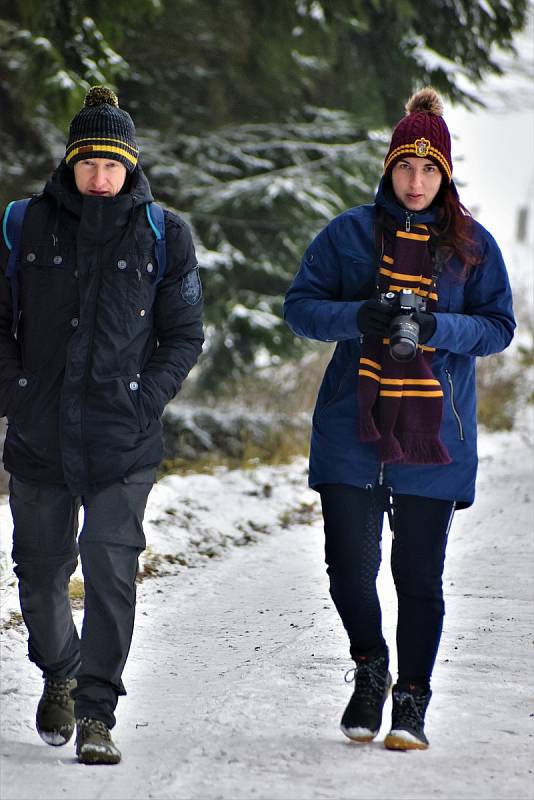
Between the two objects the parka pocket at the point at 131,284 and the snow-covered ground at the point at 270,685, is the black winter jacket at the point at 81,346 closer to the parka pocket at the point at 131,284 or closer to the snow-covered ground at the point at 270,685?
the parka pocket at the point at 131,284

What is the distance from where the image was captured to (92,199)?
325 centimetres

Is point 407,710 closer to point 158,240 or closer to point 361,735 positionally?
point 361,735

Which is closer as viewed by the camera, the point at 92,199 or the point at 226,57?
the point at 92,199

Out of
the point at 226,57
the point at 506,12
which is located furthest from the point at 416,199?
the point at 226,57

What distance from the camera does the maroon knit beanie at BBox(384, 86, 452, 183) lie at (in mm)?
3270

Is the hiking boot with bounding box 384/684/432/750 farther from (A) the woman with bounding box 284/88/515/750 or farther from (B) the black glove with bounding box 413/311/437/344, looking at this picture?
(B) the black glove with bounding box 413/311/437/344

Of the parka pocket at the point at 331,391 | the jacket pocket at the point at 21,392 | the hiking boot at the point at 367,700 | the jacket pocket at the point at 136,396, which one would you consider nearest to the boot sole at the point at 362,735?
the hiking boot at the point at 367,700

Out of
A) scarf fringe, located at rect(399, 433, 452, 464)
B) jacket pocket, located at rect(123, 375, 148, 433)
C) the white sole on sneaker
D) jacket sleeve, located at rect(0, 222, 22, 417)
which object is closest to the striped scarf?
scarf fringe, located at rect(399, 433, 452, 464)

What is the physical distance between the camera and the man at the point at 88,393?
10.4ft

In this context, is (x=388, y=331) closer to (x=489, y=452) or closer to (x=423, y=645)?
(x=423, y=645)

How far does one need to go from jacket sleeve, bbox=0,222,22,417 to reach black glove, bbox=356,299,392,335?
1097mm

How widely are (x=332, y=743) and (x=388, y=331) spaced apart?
130cm

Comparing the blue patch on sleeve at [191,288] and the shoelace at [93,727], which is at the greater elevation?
the blue patch on sleeve at [191,288]

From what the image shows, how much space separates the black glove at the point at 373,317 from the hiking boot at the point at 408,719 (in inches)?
44.3
